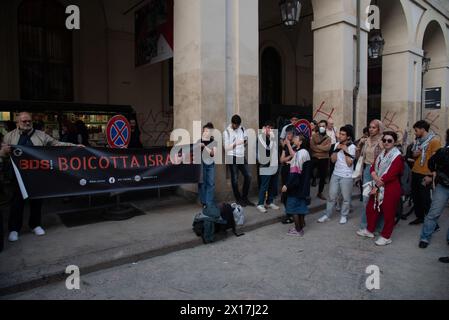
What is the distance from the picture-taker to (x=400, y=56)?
1363 centimetres

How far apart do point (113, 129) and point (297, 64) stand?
49.4 ft

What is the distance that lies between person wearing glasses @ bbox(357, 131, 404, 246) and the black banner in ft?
11.2

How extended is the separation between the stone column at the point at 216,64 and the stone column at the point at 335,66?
3.61 m

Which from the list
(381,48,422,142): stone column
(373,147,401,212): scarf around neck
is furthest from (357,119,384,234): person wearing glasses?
(381,48,422,142): stone column

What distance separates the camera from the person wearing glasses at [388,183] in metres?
5.23

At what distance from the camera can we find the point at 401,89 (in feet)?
45.2

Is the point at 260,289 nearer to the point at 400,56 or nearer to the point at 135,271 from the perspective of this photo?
the point at 135,271

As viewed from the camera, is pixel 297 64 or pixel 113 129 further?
pixel 297 64

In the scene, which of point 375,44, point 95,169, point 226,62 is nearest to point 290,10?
point 226,62

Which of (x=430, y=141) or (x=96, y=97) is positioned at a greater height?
(x=96, y=97)

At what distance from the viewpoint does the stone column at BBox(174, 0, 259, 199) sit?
7199mm

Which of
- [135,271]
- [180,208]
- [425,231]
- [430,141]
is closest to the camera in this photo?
[135,271]

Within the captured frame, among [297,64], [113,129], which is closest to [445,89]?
[297,64]
